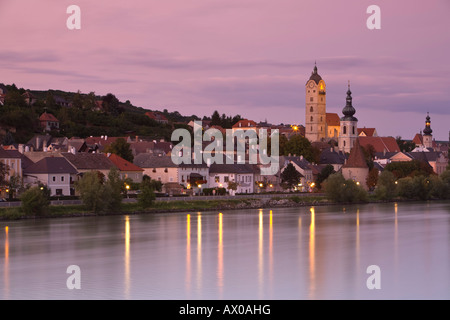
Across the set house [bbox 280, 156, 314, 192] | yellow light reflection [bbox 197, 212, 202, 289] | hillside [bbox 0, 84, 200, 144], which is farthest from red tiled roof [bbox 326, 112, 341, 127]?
yellow light reflection [bbox 197, 212, 202, 289]

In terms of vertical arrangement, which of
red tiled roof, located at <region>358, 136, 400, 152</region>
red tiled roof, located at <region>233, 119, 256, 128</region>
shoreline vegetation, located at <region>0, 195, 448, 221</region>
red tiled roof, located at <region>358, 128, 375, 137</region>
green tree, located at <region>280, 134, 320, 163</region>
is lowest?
shoreline vegetation, located at <region>0, 195, 448, 221</region>

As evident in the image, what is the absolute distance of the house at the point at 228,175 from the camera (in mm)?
68250

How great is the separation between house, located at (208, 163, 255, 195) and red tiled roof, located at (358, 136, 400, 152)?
55.7 meters

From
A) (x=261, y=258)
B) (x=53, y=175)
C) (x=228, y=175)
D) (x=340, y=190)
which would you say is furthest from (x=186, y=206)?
(x=261, y=258)

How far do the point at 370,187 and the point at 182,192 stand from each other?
24.2 m

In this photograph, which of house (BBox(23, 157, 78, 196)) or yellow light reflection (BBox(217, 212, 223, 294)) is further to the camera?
house (BBox(23, 157, 78, 196))

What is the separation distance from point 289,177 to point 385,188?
8.75 metres

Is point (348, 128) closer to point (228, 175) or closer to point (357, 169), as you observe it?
point (357, 169)

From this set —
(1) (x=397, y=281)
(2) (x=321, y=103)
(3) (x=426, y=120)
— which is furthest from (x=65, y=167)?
(3) (x=426, y=120)

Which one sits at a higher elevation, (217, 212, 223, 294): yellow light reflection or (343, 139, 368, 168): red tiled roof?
(343, 139, 368, 168): red tiled roof

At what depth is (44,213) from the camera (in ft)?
142

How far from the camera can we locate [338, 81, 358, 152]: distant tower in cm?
11381

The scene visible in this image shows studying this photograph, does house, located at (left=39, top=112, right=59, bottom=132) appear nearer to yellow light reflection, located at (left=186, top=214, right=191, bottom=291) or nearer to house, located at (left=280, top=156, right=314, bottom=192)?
house, located at (left=280, top=156, right=314, bottom=192)

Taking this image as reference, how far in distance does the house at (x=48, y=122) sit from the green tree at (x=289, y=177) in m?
30.1
